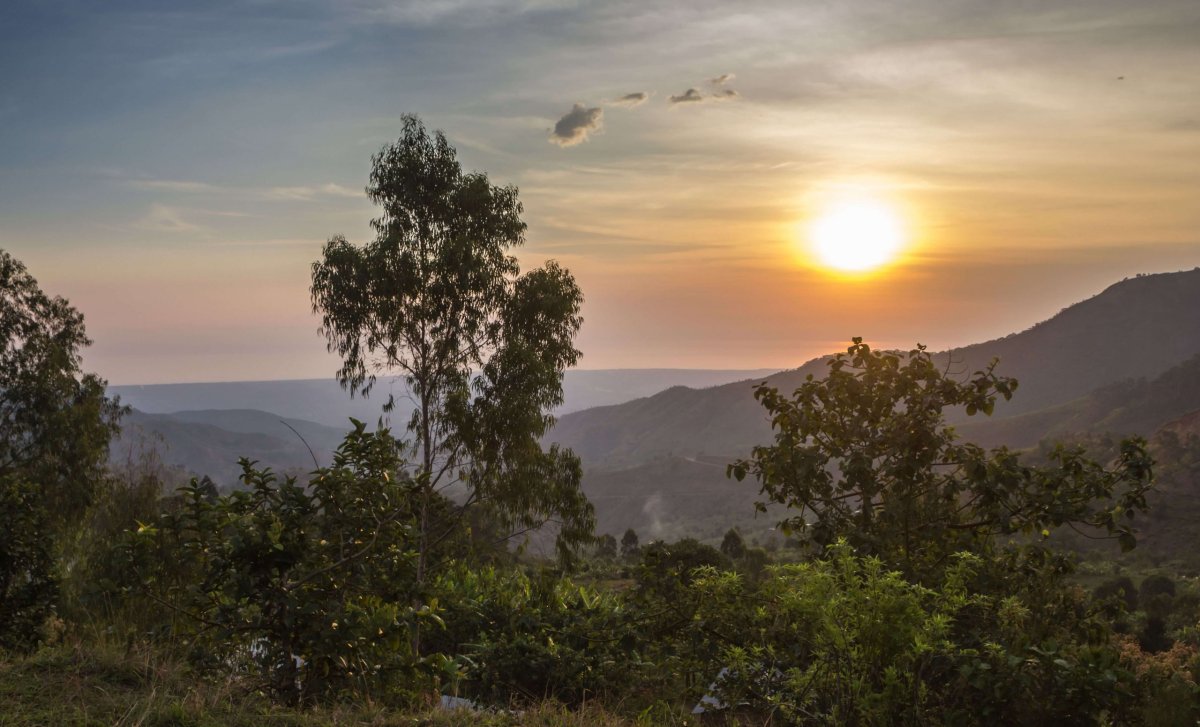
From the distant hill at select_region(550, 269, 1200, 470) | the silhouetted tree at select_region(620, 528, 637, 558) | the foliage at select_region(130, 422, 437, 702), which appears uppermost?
the distant hill at select_region(550, 269, 1200, 470)

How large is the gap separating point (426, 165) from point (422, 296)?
3.10 m

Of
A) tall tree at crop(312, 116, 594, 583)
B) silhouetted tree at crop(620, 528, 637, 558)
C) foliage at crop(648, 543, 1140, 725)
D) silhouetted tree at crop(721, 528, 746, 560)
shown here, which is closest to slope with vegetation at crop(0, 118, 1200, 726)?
foliage at crop(648, 543, 1140, 725)

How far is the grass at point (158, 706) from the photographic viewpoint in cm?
463

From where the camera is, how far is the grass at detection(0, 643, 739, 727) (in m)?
4.63

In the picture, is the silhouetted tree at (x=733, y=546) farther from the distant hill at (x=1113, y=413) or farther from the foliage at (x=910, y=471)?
the distant hill at (x=1113, y=413)

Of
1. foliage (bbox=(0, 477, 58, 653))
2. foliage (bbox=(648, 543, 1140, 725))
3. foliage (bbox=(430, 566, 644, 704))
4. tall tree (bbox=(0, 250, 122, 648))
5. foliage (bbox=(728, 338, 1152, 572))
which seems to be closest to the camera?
foliage (bbox=(648, 543, 1140, 725))

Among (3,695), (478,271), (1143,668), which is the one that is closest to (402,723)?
(3,695)

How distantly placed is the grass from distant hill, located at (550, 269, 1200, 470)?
13690 cm

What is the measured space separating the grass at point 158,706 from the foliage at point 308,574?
327 millimetres

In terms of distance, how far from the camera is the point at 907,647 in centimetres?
498

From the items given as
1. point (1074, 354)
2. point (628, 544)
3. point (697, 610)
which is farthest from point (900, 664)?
point (1074, 354)

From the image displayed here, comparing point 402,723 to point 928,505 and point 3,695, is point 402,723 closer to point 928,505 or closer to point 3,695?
point 3,695

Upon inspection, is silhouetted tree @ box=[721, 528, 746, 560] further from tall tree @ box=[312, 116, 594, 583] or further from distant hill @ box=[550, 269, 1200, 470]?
distant hill @ box=[550, 269, 1200, 470]

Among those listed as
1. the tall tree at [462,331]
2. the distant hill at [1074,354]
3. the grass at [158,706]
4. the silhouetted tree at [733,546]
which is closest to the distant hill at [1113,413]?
the distant hill at [1074,354]
